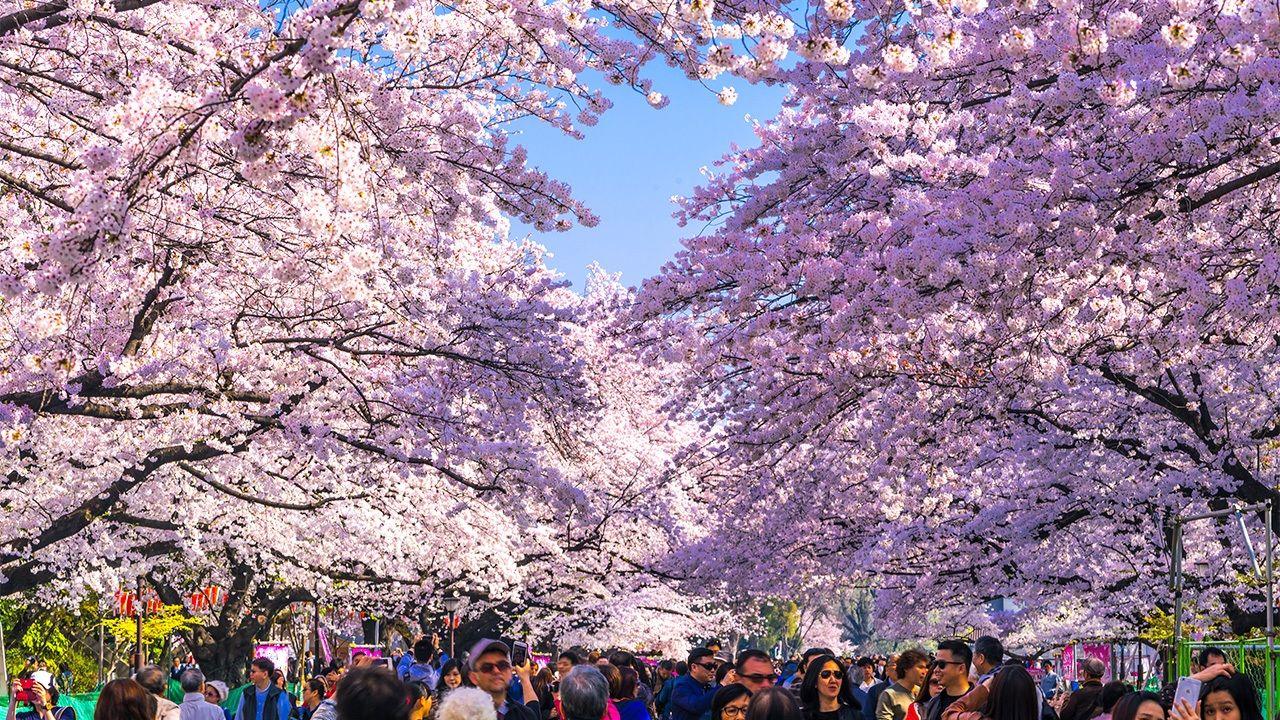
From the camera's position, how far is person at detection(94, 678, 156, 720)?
7.59 m

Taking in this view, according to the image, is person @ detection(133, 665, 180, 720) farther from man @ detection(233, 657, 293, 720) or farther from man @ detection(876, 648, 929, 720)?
man @ detection(876, 648, 929, 720)

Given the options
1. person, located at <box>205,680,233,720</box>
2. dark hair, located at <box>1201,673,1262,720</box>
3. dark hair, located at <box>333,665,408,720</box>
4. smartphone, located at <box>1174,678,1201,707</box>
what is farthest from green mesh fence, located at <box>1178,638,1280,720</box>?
person, located at <box>205,680,233,720</box>

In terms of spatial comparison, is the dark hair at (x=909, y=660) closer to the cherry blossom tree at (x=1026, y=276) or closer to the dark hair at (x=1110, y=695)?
the dark hair at (x=1110, y=695)

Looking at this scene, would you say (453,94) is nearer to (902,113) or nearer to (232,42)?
(232,42)

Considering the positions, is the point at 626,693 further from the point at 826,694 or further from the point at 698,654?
the point at 826,694

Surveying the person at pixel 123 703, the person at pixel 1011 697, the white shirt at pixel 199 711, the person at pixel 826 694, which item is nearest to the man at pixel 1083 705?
the person at pixel 826 694

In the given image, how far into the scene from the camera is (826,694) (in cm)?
877

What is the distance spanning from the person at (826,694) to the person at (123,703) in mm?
3819

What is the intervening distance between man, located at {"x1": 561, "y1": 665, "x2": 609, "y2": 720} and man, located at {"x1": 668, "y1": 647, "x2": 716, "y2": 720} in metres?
2.66

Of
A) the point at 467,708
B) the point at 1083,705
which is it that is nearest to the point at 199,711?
the point at 467,708

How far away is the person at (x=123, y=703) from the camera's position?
7594 mm

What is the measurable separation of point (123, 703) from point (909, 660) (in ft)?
18.0

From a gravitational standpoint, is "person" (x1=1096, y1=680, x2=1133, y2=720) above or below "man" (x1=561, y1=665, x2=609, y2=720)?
above

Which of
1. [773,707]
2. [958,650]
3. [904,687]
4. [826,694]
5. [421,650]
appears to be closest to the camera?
[773,707]
